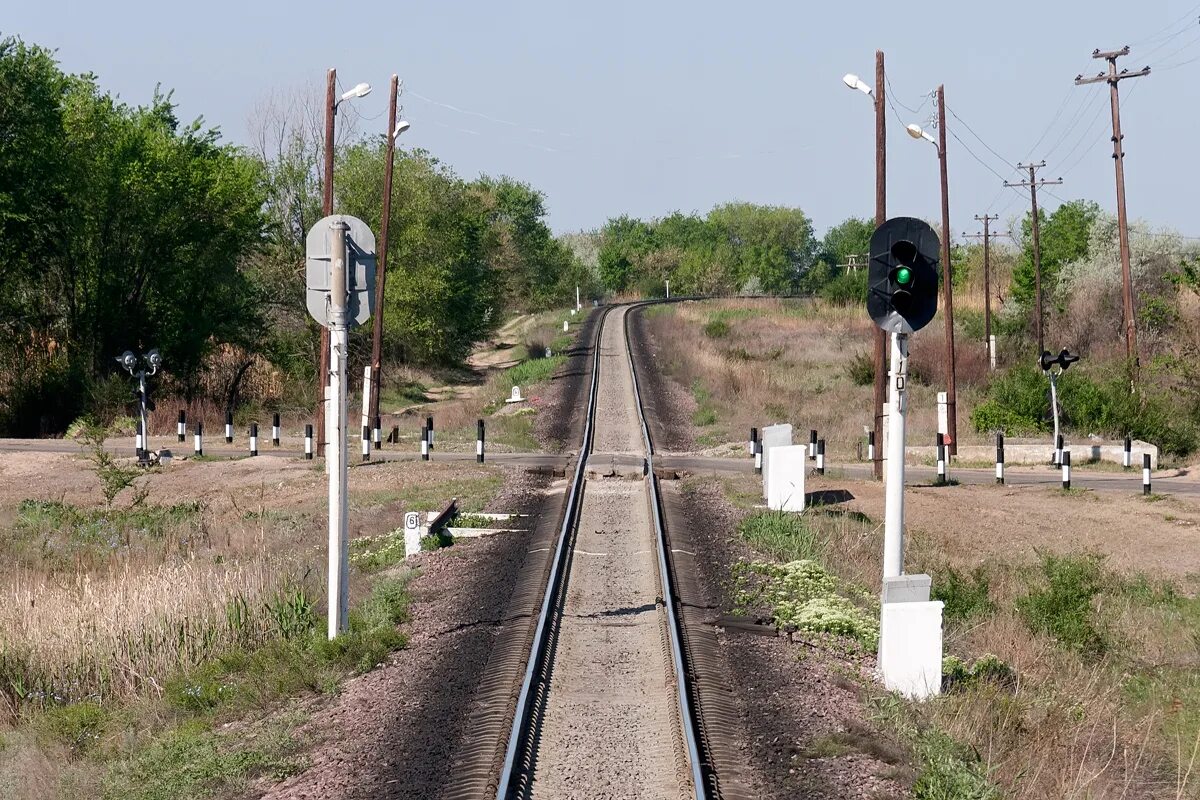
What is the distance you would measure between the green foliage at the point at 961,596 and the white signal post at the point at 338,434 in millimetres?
6572

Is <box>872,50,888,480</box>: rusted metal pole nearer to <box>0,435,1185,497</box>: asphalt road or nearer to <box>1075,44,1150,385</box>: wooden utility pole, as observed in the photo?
<box>0,435,1185,497</box>: asphalt road

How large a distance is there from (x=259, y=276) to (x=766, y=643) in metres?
42.6

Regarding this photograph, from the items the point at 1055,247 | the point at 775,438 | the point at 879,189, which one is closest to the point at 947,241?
the point at 879,189

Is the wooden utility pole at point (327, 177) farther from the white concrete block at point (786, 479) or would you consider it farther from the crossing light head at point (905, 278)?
the crossing light head at point (905, 278)

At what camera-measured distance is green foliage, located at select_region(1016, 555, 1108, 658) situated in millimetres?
13883

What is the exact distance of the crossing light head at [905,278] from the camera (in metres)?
10.6

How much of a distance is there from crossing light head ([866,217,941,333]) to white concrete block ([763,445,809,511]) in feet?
30.5

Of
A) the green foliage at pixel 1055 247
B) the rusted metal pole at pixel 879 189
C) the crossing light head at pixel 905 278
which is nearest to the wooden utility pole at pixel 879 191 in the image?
the rusted metal pole at pixel 879 189

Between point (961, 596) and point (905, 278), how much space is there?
5.79 m

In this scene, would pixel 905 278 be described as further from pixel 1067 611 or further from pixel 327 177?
pixel 327 177

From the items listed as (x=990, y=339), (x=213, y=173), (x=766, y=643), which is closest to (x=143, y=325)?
(x=213, y=173)

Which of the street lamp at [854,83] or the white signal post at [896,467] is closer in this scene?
the white signal post at [896,467]

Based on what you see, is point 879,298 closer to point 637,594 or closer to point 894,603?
point 894,603

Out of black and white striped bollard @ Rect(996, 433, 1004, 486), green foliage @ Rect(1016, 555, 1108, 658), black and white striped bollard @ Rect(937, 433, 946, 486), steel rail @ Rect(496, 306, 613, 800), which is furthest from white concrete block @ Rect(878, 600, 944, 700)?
black and white striped bollard @ Rect(996, 433, 1004, 486)
